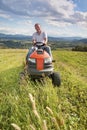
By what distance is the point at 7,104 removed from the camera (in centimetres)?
607

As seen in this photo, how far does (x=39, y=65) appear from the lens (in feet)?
30.0

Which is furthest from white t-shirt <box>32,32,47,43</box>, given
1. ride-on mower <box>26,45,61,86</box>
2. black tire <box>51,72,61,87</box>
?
black tire <box>51,72,61,87</box>

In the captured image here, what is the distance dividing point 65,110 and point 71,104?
742 millimetres

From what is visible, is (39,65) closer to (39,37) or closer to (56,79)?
(56,79)

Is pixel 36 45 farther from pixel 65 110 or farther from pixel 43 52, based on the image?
pixel 65 110

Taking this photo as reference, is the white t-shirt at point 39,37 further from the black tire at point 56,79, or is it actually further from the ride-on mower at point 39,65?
the black tire at point 56,79

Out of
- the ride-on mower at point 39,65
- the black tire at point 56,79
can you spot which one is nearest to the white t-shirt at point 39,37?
the ride-on mower at point 39,65

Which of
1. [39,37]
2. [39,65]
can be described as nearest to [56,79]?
[39,65]

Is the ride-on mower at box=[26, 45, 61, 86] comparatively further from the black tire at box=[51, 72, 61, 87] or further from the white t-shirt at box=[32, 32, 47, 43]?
the white t-shirt at box=[32, 32, 47, 43]

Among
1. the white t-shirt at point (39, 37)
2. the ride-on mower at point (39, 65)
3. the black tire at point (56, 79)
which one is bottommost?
the black tire at point (56, 79)

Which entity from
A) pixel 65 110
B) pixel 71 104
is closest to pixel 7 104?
pixel 65 110

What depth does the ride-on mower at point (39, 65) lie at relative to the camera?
9.14 meters

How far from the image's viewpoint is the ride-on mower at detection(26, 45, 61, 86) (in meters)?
9.14

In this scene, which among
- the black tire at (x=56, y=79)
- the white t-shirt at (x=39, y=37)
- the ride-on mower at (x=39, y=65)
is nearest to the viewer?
the ride-on mower at (x=39, y=65)
